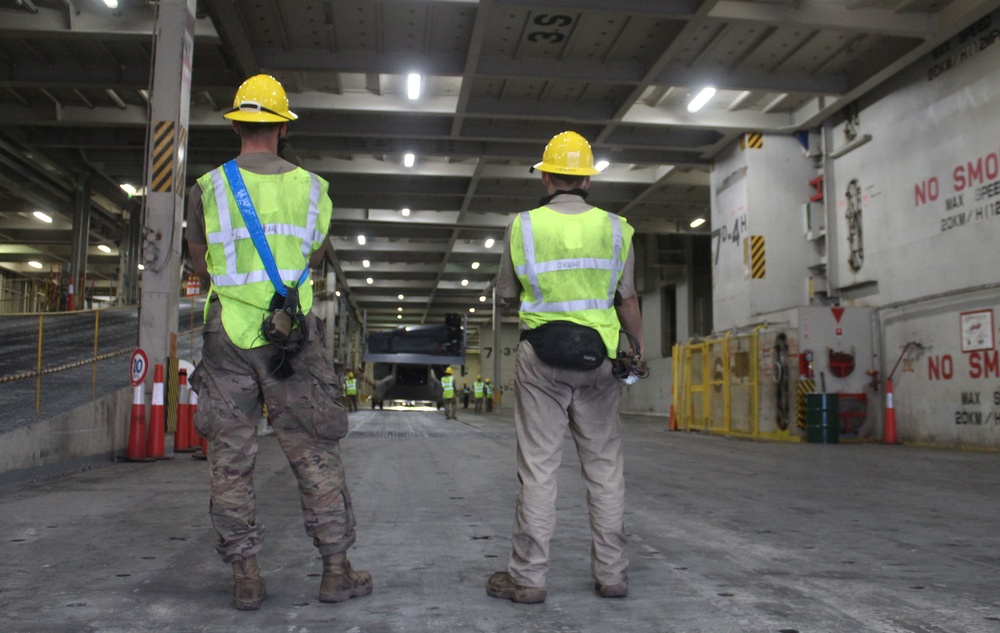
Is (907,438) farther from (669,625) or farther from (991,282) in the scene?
(669,625)

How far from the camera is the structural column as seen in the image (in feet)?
31.4

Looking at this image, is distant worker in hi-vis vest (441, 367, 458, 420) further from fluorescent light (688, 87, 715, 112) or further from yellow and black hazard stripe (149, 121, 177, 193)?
yellow and black hazard stripe (149, 121, 177, 193)

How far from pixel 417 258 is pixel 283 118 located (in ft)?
105

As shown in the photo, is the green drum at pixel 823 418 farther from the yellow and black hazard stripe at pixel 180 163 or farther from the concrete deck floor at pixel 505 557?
the yellow and black hazard stripe at pixel 180 163

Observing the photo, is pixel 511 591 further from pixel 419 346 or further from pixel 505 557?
pixel 419 346

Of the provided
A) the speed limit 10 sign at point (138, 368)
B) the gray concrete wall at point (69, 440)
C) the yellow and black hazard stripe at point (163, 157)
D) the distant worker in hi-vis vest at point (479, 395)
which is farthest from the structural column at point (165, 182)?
the distant worker in hi-vis vest at point (479, 395)

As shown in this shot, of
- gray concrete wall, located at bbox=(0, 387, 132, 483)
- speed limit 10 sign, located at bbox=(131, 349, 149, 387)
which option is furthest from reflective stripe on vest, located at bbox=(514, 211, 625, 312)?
speed limit 10 sign, located at bbox=(131, 349, 149, 387)

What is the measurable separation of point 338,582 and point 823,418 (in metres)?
12.5

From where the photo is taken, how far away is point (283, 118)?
3271mm

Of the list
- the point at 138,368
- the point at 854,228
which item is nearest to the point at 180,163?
the point at 138,368

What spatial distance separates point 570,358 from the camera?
3205 millimetres

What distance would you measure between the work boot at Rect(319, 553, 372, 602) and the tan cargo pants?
58cm

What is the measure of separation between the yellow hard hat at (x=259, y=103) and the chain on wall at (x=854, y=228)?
14.5m

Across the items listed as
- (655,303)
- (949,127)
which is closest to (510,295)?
(949,127)
